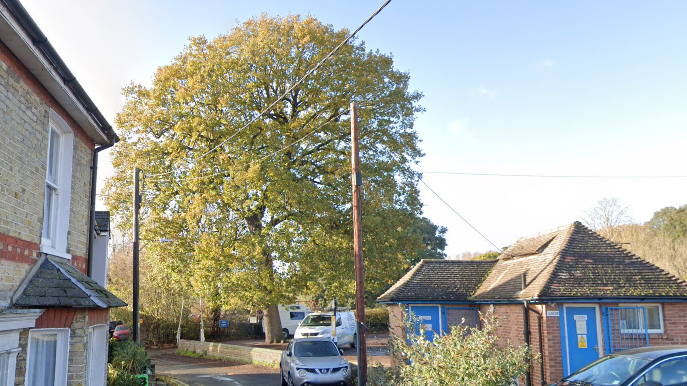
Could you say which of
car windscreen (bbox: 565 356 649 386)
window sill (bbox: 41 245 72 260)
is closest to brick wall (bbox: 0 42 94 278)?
window sill (bbox: 41 245 72 260)

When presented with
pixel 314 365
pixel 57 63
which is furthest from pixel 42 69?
pixel 314 365

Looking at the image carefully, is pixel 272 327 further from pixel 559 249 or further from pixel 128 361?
pixel 559 249

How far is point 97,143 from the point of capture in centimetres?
1010

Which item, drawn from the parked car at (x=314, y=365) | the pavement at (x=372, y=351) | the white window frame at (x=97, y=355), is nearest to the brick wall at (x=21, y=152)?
the white window frame at (x=97, y=355)

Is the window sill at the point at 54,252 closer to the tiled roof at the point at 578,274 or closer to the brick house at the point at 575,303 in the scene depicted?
the brick house at the point at 575,303

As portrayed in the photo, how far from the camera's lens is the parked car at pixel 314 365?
1459 centimetres

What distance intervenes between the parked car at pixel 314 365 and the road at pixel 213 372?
5.94 ft

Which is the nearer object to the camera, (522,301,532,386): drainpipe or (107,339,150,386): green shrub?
(107,339,150,386): green shrub

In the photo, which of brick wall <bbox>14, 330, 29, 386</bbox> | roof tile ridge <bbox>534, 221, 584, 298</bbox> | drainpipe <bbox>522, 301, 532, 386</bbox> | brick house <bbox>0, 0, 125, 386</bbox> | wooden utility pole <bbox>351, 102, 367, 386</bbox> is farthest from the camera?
drainpipe <bbox>522, 301, 532, 386</bbox>

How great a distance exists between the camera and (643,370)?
7891mm

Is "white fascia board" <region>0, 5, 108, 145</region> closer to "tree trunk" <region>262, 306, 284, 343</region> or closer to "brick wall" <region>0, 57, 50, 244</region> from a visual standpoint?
"brick wall" <region>0, 57, 50, 244</region>

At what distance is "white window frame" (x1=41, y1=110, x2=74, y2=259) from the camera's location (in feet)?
26.3

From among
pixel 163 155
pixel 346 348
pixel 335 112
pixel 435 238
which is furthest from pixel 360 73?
pixel 435 238

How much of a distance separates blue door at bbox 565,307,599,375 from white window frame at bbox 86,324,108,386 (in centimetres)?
1077
